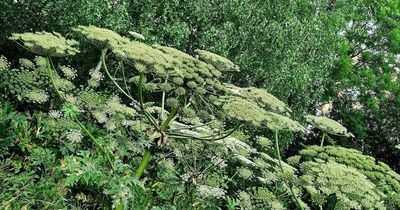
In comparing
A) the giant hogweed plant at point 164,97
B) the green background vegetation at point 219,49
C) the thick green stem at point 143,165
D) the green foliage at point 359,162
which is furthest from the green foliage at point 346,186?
the thick green stem at point 143,165

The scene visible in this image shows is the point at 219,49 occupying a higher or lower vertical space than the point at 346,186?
higher

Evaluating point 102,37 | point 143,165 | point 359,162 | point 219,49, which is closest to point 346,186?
point 359,162

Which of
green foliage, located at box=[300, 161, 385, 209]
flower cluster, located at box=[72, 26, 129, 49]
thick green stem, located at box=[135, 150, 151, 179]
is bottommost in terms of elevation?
thick green stem, located at box=[135, 150, 151, 179]

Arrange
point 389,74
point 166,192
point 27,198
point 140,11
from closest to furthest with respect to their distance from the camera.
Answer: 1. point 27,198
2. point 166,192
3. point 140,11
4. point 389,74

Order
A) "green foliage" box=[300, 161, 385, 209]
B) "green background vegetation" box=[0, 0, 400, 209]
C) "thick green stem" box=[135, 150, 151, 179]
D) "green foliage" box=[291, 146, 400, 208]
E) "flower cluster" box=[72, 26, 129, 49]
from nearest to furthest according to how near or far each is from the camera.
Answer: "flower cluster" box=[72, 26, 129, 49] → "thick green stem" box=[135, 150, 151, 179] → "green foliage" box=[300, 161, 385, 209] → "green background vegetation" box=[0, 0, 400, 209] → "green foliage" box=[291, 146, 400, 208]

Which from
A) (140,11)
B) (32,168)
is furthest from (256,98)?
(140,11)

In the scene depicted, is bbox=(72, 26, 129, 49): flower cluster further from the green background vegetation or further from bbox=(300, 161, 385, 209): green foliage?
bbox=(300, 161, 385, 209): green foliage

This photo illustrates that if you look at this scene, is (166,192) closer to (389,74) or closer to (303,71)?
(303,71)

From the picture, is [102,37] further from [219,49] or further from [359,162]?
[219,49]

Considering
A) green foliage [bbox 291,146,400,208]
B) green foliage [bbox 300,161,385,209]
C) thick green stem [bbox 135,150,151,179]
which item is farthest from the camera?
green foliage [bbox 291,146,400,208]

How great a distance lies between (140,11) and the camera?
10.7 meters

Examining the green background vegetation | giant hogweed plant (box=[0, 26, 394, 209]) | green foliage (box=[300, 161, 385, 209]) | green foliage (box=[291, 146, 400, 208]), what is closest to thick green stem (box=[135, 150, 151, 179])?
giant hogweed plant (box=[0, 26, 394, 209])

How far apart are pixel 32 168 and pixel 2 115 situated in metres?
0.74

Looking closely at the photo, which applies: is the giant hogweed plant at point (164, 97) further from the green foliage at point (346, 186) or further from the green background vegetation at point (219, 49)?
the green foliage at point (346, 186)
